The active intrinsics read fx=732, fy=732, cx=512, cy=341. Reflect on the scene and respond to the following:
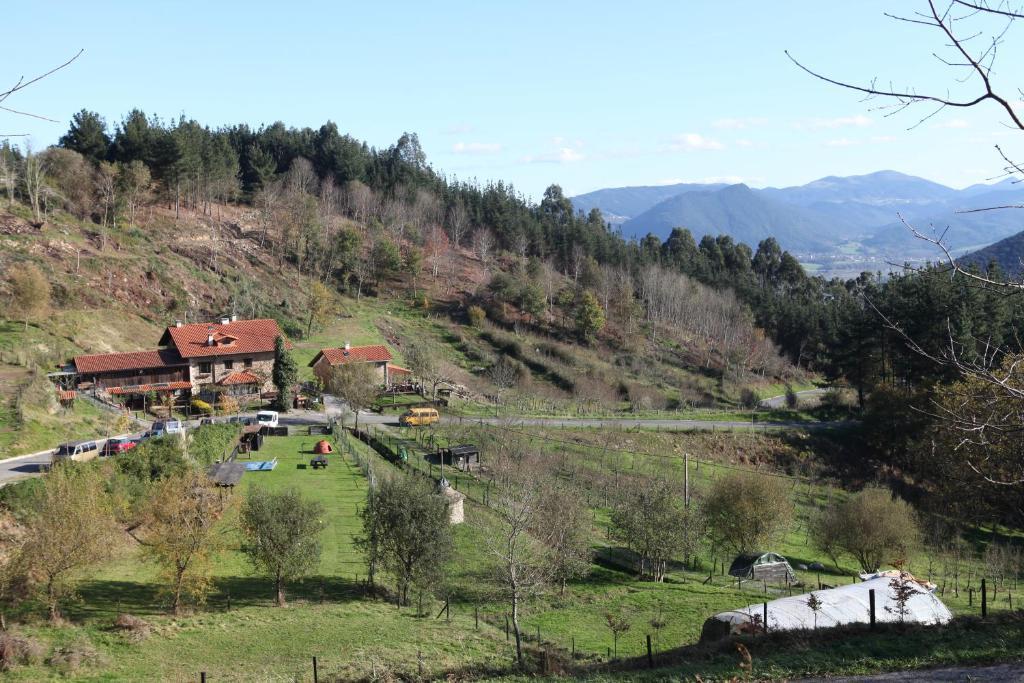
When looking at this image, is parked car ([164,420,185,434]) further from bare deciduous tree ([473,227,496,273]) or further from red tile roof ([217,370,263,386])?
bare deciduous tree ([473,227,496,273])

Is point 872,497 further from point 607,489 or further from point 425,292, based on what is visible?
point 425,292

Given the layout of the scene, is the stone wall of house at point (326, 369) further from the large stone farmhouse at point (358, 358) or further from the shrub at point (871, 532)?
the shrub at point (871, 532)

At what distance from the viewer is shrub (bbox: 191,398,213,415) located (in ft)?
155

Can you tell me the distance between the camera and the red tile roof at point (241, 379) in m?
51.0

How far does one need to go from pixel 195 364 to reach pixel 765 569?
3939 cm

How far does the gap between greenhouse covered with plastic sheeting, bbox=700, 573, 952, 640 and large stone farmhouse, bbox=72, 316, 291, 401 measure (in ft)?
134

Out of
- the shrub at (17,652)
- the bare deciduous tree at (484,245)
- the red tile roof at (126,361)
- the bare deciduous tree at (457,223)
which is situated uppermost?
the bare deciduous tree at (457,223)

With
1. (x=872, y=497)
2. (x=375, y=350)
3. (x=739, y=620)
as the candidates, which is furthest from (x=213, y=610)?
(x=375, y=350)

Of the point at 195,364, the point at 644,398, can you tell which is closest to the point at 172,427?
the point at 195,364

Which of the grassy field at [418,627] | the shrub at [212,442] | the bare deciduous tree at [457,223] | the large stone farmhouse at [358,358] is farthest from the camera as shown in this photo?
the bare deciduous tree at [457,223]

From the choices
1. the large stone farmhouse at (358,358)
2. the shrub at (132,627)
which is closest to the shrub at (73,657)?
the shrub at (132,627)

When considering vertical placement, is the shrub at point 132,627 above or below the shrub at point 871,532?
above

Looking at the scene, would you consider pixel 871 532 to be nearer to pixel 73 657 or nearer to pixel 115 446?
pixel 73 657

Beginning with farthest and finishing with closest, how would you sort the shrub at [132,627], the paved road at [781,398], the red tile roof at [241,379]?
the paved road at [781,398]
the red tile roof at [241,379]
the shrub at [132,627]
